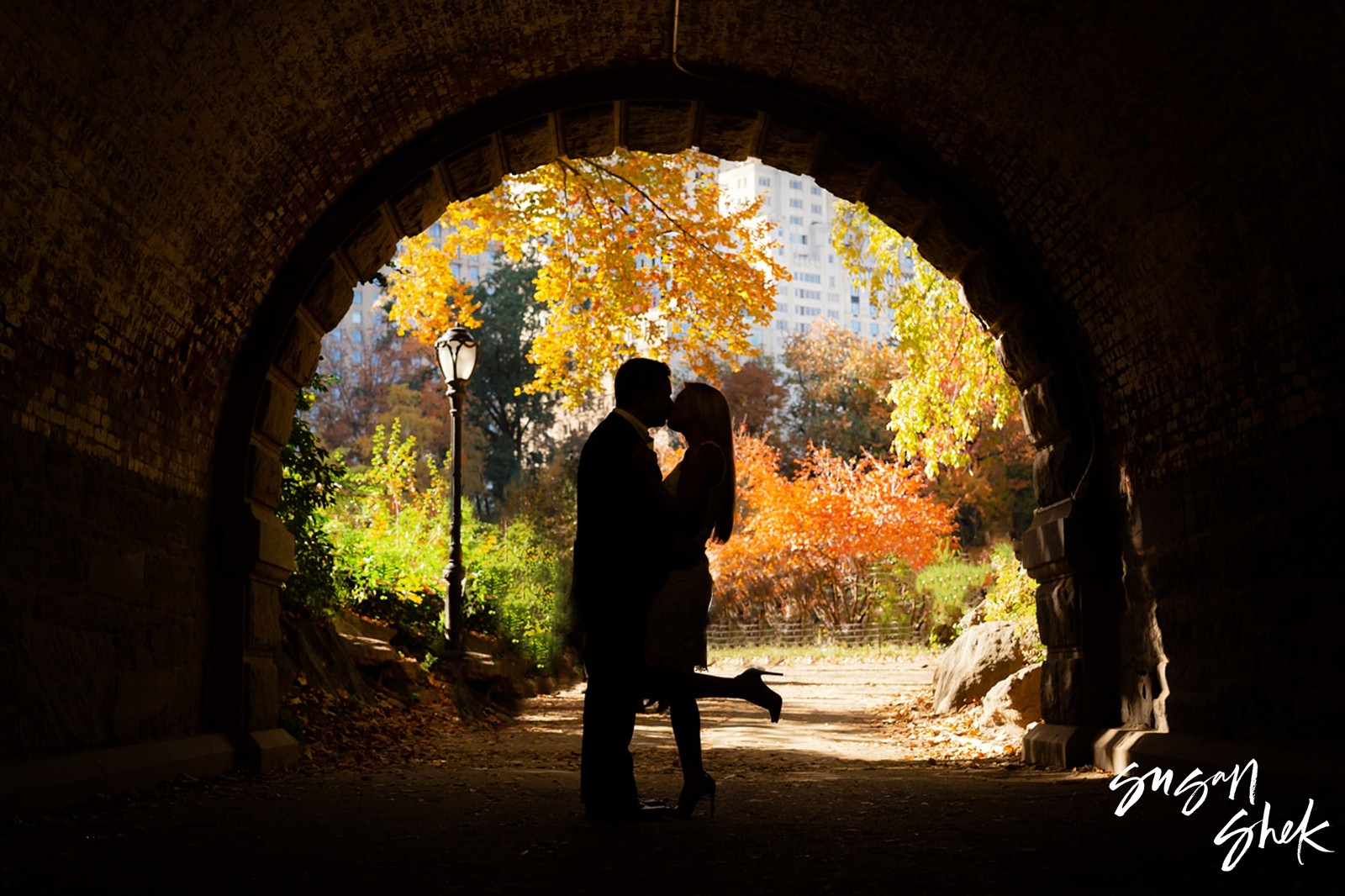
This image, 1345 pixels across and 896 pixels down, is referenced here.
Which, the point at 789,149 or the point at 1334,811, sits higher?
the point at 789,149

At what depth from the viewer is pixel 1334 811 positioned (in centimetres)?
492

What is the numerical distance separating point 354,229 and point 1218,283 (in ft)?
16.1

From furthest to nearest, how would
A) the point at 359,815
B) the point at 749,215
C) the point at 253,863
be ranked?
the point at 749,215, the point at 359,815, the point at 253,863

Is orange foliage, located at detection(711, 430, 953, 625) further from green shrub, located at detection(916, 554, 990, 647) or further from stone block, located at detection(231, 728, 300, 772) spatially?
stone block, located at detection(231, 728, 300, 772)

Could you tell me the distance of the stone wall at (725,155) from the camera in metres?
5.33

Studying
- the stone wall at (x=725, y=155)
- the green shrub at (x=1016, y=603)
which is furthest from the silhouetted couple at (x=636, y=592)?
the green shrub at (x=1016, y=603)

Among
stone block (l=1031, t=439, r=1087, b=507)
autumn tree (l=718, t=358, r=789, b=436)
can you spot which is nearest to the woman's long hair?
stone block (l=1031, t=439, r=1087, b=507)

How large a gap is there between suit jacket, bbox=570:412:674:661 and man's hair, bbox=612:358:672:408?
0.20 m

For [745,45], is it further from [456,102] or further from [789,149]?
[456,102]

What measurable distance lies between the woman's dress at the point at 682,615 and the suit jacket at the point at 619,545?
→ 19 cm

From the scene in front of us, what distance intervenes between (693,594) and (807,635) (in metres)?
22.0

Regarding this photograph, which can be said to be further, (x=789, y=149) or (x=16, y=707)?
(x=789, y=149)

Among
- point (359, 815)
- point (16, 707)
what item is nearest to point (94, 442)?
point (16, 707)

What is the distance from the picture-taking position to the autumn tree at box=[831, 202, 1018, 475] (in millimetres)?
13281
